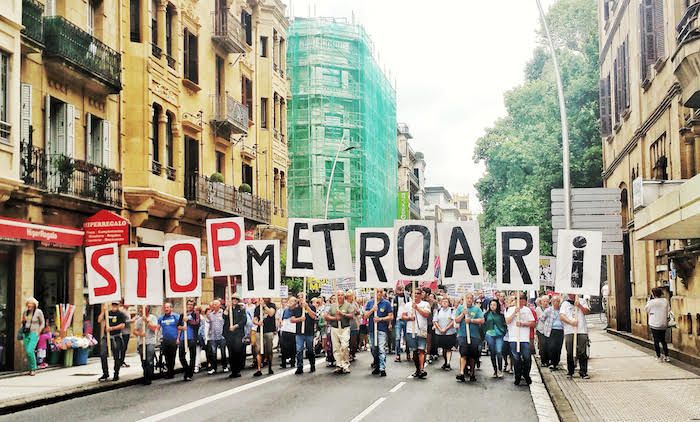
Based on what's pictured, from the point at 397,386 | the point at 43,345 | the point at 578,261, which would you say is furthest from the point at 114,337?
the point at 578,261

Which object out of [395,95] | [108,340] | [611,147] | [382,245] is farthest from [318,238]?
[395,95]

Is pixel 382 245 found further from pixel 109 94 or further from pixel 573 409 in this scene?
pixel 109 94

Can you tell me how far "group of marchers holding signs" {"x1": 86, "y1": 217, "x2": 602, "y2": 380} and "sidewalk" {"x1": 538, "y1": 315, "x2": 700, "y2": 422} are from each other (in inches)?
55.9

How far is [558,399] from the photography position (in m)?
15.4

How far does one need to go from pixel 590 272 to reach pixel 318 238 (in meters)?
6.12

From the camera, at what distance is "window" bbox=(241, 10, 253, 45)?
134 feet

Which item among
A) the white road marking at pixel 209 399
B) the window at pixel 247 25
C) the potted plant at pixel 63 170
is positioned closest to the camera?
the white road marking at pixel 209 399

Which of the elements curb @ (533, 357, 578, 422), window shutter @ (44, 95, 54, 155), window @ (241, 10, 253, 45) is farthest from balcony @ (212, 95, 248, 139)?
curb @ (533, 357, 578, 422)

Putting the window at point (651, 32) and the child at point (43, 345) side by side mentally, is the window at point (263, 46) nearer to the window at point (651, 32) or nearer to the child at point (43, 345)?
the window at point (651, 32)

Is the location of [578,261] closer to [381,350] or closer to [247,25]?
[381,350]

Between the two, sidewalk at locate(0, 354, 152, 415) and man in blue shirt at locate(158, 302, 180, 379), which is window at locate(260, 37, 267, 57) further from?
man in blue shirt at locate(158, 302, 180, 379)

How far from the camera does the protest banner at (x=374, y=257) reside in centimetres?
2086

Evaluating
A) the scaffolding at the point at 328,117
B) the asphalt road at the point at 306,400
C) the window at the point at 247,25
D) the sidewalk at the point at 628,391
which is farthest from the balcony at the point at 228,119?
the scaffolding at the point at 328,117

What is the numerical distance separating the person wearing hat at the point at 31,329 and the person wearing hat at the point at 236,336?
13.5ft
